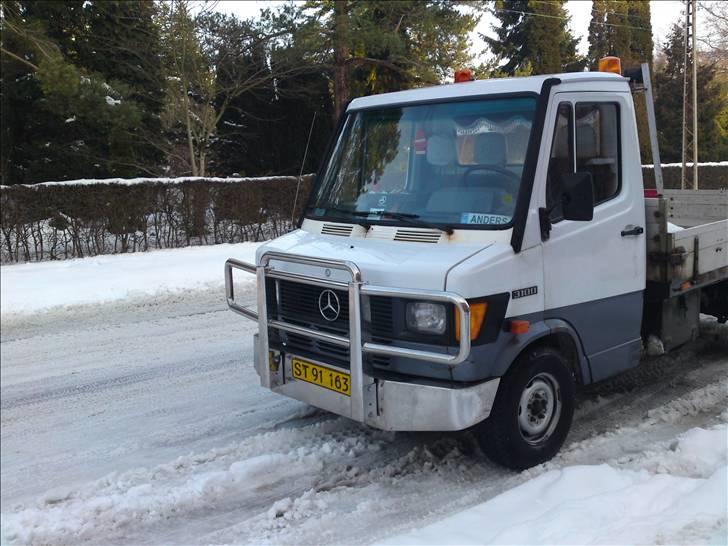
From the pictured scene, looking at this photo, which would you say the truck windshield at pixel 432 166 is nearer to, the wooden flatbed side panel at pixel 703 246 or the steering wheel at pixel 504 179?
the steering wheel at pixel 504 179

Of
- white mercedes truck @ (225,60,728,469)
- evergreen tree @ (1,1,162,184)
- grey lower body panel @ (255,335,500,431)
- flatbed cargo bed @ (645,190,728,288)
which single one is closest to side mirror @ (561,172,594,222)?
white mercedes truck @ (225,60,728,469)

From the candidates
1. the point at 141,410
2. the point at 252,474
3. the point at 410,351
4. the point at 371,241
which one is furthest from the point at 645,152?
the point at 141,410

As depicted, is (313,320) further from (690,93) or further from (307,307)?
(690,93)

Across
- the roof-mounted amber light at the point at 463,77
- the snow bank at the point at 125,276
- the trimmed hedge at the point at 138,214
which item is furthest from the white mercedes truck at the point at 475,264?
the trimmed hedge at the point at 138,214

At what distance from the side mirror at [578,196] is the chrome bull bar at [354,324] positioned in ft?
3.80

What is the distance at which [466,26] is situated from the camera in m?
19.7

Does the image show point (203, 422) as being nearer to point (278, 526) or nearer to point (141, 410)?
point (141, 410)

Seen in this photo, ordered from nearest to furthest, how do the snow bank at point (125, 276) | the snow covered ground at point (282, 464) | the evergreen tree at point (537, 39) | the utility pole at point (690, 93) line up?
the snow bank at point (125, 276) → the snow covered ground at point (282, 464) → the utility pole at point (690, 93) → the evergreen tree at point (537, 39)

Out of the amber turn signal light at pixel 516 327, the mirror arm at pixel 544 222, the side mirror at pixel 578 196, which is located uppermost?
the side mirror at pixel 578 196

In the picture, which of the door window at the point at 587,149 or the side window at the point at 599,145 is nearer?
the door window at the point at 587,149

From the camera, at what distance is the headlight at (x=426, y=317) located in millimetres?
4230

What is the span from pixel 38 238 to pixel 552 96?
873cm

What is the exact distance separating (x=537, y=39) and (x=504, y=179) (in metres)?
33.8

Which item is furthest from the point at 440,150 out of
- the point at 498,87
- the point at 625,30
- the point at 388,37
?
the point at 625,30
